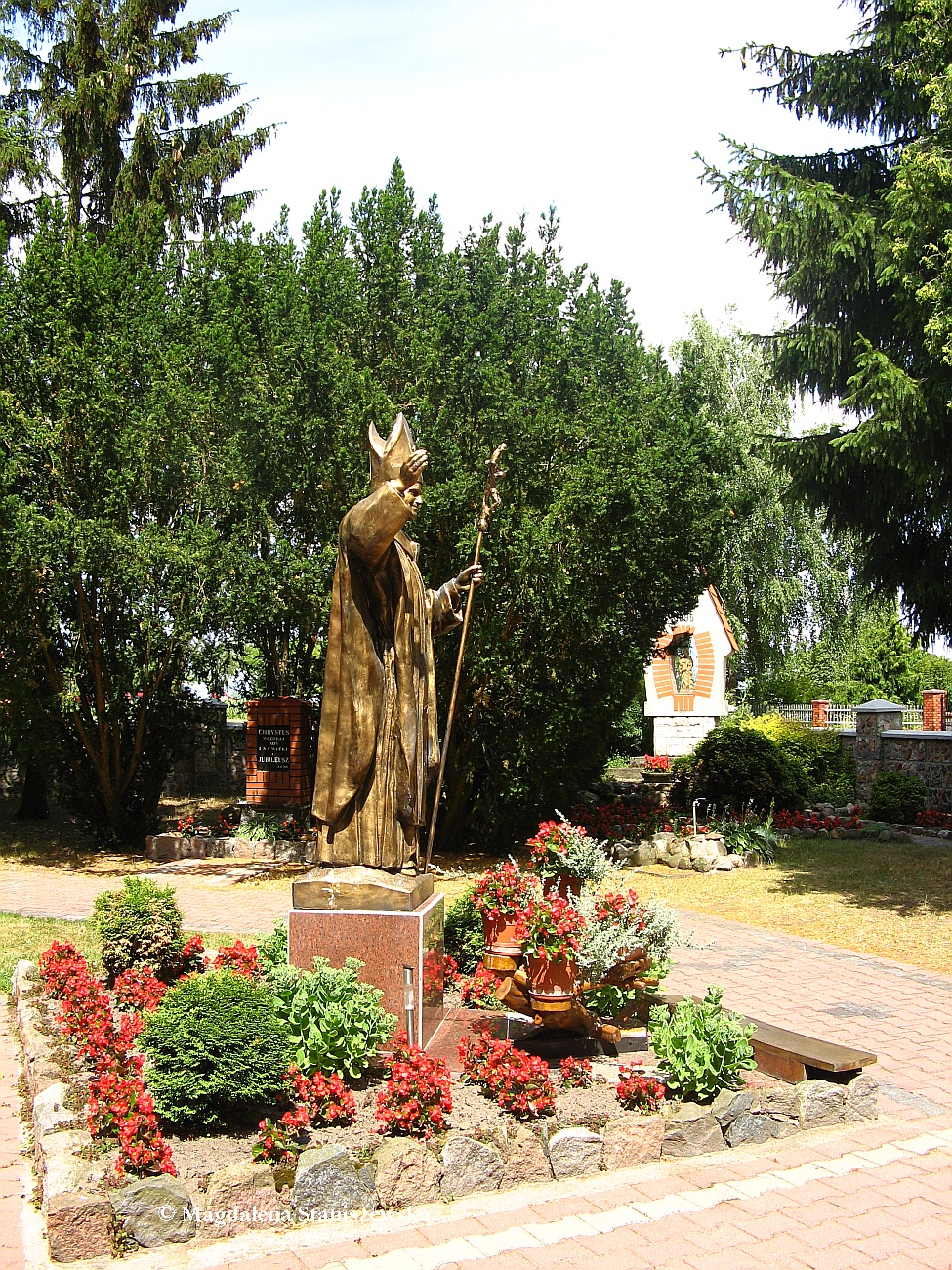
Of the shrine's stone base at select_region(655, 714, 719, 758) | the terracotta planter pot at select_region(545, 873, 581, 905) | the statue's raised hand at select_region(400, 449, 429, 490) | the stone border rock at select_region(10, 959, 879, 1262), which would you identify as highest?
the statue's raised hand at select_region(400, 449, 429, 490)

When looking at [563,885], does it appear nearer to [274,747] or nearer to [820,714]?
[274,747]

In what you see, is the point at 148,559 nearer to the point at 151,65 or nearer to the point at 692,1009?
the point at 692,1009

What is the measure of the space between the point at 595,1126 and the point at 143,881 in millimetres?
4159

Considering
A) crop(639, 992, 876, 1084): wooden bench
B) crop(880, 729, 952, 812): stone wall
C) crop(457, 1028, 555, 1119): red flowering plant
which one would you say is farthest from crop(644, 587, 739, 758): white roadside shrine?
crop(457, 1028, 555, 1119): red flowering plant

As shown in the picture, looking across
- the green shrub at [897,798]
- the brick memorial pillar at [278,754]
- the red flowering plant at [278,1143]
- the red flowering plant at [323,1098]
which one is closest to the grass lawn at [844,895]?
the green shrub at [897,798]

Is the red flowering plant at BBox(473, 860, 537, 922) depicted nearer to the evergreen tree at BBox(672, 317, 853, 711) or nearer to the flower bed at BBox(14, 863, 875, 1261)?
the flower bed at BBox(14, 863, 875, 1261)

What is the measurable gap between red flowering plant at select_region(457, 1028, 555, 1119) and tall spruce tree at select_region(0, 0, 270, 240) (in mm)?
17038

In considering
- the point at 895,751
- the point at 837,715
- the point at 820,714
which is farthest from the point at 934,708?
the point at 895,751

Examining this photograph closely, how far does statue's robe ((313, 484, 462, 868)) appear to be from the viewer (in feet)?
20.3

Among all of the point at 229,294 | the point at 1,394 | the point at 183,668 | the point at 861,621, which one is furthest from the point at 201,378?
the point at 861,621

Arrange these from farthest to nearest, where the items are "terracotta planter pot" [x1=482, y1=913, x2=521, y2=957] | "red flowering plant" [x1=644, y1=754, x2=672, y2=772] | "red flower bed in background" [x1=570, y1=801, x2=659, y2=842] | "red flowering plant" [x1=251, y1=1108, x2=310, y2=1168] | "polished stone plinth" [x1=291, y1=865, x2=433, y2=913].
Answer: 1. "red flowering plant" [x1=644, y1=754, x2=672, y2=772]
2. "red flower bed in background" [x1=570, y1=801, x2=659, y2=842]
3. "terracotta planter pot" [x1=482, y1=913, x2=521, y2=957]
4. "polished stone plinth" [x1=291, y1=865, x2=433, y2=913]
5. "red flowering plant" [x1=251, y1=1108, x2=310, y2=1168]

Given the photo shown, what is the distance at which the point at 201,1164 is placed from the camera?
4535 mm

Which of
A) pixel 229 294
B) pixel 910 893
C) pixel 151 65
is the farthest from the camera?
pixel 151 65

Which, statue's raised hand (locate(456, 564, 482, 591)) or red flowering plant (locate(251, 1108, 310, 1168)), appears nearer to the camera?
red flowering plant (locate(251, 1108, 310, 1168))
